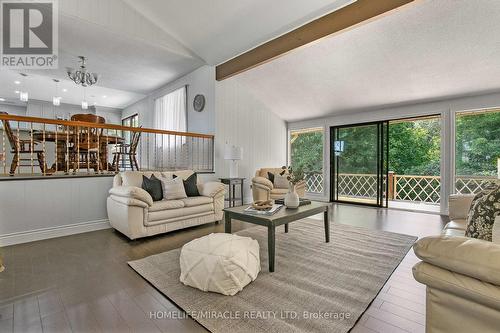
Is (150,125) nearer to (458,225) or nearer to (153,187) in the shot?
(153,187)

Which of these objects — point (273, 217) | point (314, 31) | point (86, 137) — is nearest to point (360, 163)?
point (314, 31)

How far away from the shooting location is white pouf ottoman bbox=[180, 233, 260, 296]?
5.56ft

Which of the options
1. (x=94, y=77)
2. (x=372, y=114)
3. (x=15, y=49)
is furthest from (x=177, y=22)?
(x=372, y=114)

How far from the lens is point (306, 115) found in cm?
604

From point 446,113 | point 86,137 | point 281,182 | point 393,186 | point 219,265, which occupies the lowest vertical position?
point 219,265

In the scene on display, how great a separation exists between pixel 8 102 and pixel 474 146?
12.4 metres

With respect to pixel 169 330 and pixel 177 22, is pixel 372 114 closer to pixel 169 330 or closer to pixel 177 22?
pixel 177 22

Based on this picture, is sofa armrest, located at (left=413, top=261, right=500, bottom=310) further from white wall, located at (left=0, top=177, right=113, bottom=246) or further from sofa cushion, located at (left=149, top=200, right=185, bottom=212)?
white wall, located at (left=0, top=177, right=113, bottom=246)

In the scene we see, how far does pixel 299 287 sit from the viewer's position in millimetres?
1801

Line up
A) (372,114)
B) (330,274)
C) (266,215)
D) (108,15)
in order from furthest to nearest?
(372,114) < (108,15) < (266,215) < (330,274)

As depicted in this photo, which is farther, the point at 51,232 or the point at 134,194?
the point at 51,232

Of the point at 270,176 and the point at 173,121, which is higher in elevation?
the point at 173,121

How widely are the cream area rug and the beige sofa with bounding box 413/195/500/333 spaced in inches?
20.3

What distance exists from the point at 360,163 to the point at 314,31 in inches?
124
